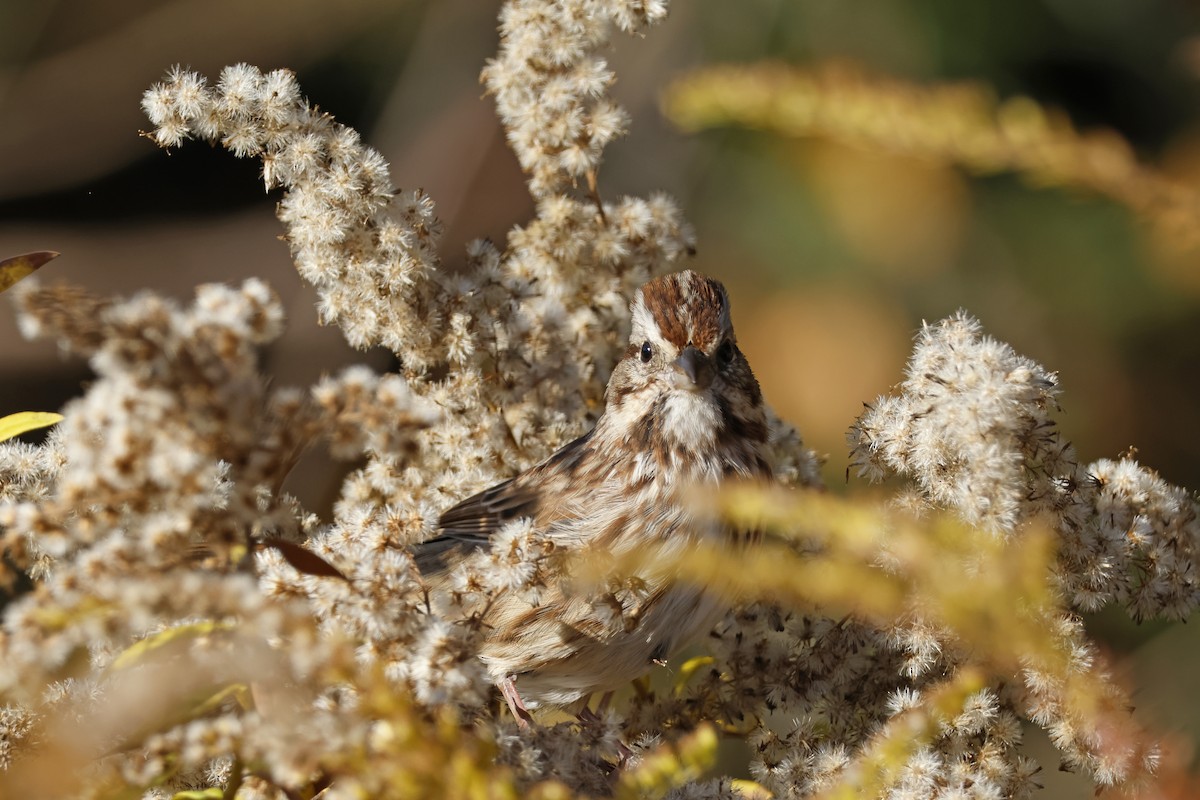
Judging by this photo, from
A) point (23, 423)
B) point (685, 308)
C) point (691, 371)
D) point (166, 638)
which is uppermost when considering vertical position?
point (685, 308)

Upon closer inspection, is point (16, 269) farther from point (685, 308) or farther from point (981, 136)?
point (685, 308)

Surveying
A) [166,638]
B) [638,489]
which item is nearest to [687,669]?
[638,489]

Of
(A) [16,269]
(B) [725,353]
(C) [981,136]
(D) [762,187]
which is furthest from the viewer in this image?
(D) [762,187]

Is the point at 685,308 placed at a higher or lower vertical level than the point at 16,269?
higher

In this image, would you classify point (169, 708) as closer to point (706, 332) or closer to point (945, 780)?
point (945, 780)

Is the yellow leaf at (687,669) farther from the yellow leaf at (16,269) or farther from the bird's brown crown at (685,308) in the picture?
the yellow leaf at (16,269)
